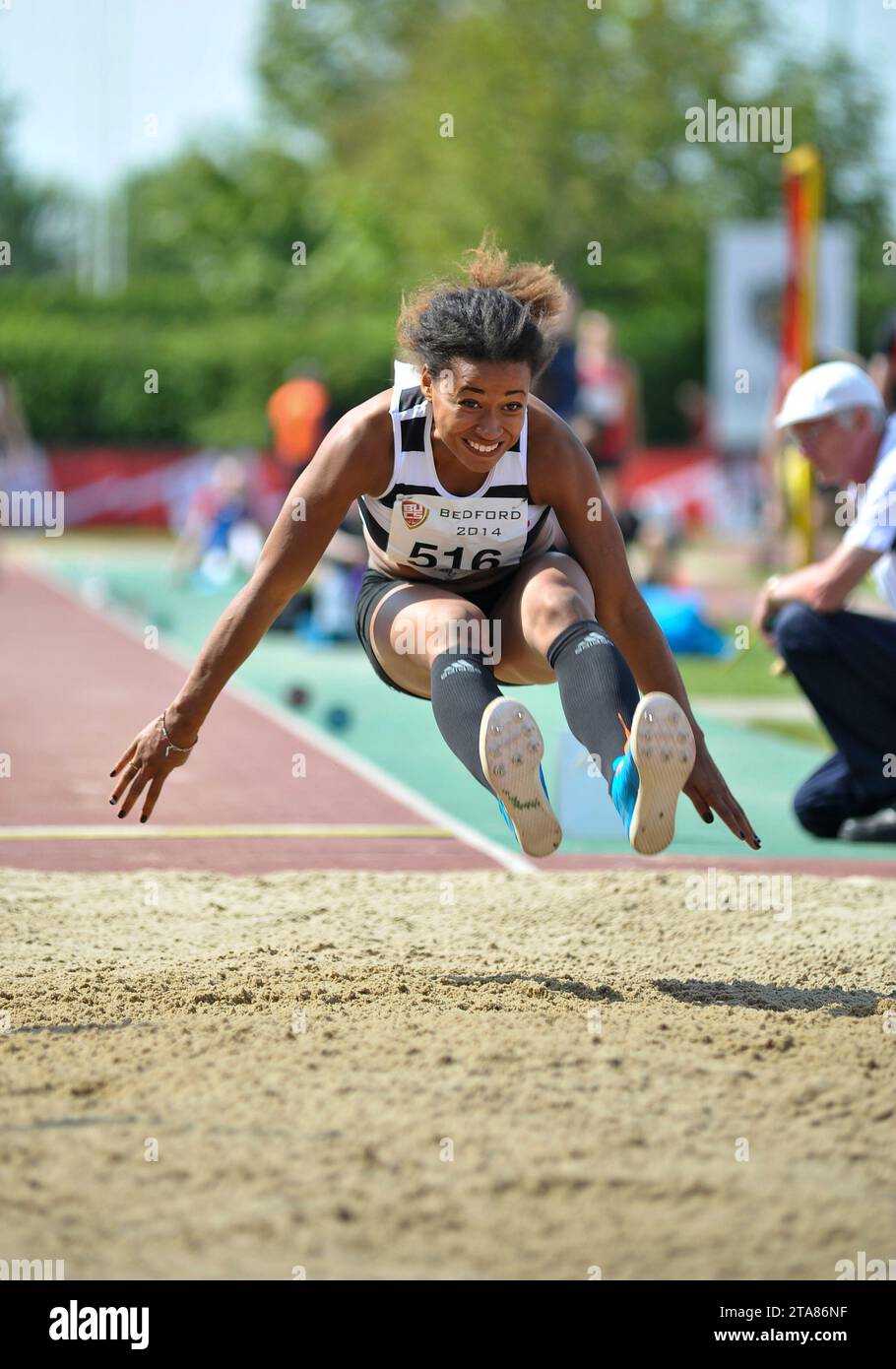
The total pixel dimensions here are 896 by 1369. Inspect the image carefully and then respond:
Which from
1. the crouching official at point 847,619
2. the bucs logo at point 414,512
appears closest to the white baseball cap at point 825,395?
the crouching official at point 847,619

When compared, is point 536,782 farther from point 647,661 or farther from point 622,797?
point 647,661

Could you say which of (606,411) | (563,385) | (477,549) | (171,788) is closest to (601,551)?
(477,549)

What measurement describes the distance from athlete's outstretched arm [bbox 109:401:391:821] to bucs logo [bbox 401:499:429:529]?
155 millimetres

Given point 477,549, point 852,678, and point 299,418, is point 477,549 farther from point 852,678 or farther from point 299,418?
point 299,418

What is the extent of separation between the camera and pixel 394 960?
17.0ft

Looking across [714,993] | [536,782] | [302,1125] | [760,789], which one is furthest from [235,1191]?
[760,789]

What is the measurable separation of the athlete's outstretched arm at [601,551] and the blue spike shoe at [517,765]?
0.66m

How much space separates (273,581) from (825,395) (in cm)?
283

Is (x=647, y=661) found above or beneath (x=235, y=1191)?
above

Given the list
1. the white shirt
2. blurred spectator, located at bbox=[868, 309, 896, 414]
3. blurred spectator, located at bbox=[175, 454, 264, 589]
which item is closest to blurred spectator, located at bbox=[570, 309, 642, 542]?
blurred spectator, located at bbox=[868, 309, 896, 414]

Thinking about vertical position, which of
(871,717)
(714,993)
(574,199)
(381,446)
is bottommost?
(714,993)

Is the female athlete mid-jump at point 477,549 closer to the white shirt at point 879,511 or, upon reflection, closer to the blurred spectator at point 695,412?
the white shirt at point 879,511

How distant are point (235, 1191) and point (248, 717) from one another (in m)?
7.31

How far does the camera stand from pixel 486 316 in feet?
15.2
